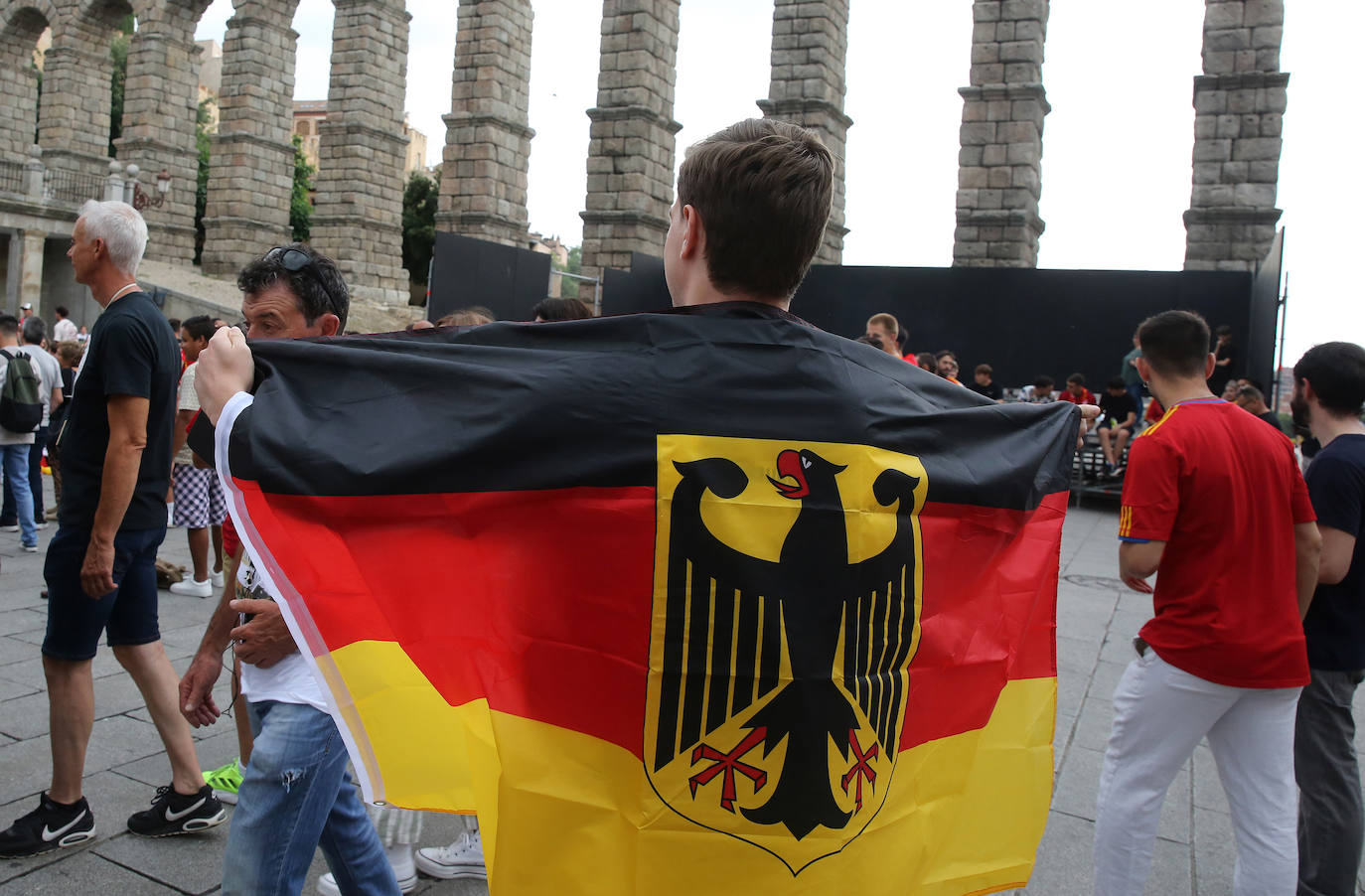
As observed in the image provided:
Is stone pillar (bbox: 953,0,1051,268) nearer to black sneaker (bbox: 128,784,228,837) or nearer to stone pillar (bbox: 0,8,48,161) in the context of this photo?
black sneaker (bbox: 128,784,228,837)

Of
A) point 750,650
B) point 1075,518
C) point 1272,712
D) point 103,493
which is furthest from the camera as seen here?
point 1075,518

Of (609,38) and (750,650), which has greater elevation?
(609,38)

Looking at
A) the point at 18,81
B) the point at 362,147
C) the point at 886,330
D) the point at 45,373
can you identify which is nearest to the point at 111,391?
the point at 886,330

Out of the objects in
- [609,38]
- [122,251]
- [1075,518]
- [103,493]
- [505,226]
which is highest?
[609,38]

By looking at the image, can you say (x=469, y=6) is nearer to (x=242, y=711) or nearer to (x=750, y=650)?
(x=242, y=711)

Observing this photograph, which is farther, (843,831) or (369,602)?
(369,602)

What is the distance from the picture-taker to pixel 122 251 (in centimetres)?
361

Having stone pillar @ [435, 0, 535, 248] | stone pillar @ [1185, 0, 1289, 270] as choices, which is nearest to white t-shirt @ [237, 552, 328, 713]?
stone pillar @ [1185, 0, 1289, 270]

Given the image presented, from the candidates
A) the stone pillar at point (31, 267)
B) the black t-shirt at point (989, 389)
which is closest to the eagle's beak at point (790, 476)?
the black t-shirt at point (989, 389)

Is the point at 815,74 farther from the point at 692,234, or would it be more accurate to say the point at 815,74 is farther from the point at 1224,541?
the point at 692,234

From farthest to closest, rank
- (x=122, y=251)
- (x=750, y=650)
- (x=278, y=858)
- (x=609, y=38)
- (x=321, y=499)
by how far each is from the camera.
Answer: (x=609, y=38), (x=122, y=251), (x=278, y=858), (x=321, y=499), (x=750, y=650)

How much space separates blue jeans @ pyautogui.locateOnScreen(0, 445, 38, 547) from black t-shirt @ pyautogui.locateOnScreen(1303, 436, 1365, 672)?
8.96m

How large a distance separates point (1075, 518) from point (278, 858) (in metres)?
12.3

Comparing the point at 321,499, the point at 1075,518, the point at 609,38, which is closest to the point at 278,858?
the point at 321,499
